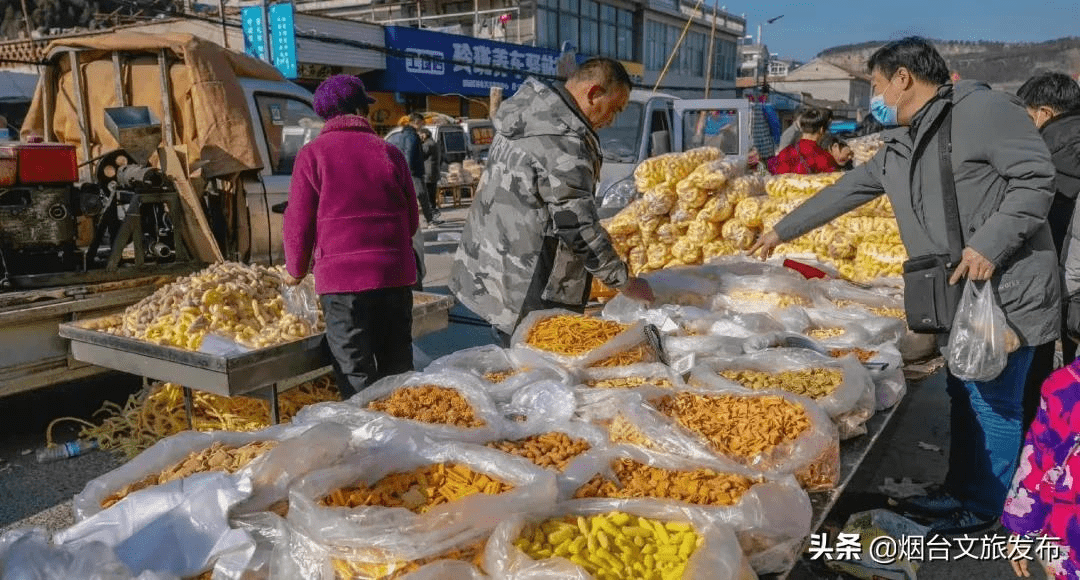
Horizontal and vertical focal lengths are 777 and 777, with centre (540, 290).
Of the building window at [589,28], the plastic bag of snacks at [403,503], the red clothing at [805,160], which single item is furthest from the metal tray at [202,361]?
the building window at [589,28]

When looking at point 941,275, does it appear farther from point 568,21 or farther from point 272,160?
point 568,21

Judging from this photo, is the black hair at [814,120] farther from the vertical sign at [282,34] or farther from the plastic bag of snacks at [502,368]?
the vertical sign at [282,34]

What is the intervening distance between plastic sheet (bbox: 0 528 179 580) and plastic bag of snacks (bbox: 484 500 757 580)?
0.82 m

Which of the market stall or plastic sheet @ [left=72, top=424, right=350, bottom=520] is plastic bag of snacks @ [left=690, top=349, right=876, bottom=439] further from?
plastic sheet @ [left=72, top=424, right=350, bottom=520]

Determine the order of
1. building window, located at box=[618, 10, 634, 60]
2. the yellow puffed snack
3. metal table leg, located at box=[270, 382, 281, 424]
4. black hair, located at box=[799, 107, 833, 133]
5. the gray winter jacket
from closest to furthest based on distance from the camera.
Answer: the gray winter jacket
metal table leg, located at box=[270, 382, 281, 424]
the yellow puffed snack
black hair, located at box=[799, 107, 833, 133]
building window, located at box=[618, 10, 634, 60]

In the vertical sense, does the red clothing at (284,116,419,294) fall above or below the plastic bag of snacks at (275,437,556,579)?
above

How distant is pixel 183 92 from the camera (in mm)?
5242

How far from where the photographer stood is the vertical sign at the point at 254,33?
52.5 feet

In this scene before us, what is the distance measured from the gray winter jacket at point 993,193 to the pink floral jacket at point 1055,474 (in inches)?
28.4

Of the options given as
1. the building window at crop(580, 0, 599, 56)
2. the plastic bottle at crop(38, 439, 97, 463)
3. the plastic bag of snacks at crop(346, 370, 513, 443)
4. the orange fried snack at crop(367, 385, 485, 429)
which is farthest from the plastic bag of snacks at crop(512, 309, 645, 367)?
the building window at crop(580, 0, 599, 56)

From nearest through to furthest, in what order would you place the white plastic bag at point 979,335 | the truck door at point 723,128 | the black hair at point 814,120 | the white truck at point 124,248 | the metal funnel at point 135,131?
the white plastic bag at point 979,335
the white truck at point 124,248
the metal funnel at point 135,131
the black hair at point 814,120
the truck door at point 723,128

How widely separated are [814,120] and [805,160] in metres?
0.43

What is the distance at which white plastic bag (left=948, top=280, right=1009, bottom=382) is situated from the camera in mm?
2816

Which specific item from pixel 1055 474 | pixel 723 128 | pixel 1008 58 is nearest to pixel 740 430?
pixel 1055 474
